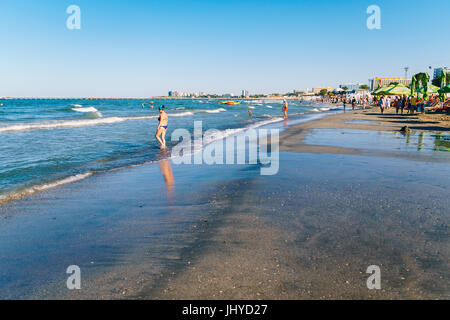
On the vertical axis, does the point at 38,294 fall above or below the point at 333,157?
below

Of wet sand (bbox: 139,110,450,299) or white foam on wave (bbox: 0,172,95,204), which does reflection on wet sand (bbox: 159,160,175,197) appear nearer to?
wet sand (bbox: 139,110,450,299)

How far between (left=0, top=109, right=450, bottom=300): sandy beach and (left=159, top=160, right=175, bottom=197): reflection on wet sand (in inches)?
3.7

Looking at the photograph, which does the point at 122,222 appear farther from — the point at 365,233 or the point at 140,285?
the point at 365,233

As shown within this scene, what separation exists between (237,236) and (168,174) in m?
4.94

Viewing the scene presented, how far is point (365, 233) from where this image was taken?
4.23m

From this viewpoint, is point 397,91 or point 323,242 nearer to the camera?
point 323,242

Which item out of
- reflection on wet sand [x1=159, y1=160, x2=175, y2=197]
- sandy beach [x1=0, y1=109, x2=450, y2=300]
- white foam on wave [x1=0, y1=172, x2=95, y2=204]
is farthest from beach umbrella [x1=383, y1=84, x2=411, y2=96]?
white foam on wave [x1=0, y1=172, x2=95, y2=204]

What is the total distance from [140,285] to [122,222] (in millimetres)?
2143

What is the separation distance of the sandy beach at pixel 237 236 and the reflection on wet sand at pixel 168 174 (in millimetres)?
93

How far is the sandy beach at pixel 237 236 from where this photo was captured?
3094mm

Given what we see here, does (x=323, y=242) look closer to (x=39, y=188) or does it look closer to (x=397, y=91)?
(x=39, y=188)

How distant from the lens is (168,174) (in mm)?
8734

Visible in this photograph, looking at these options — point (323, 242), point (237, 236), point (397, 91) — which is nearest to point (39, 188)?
point (237, 236)
